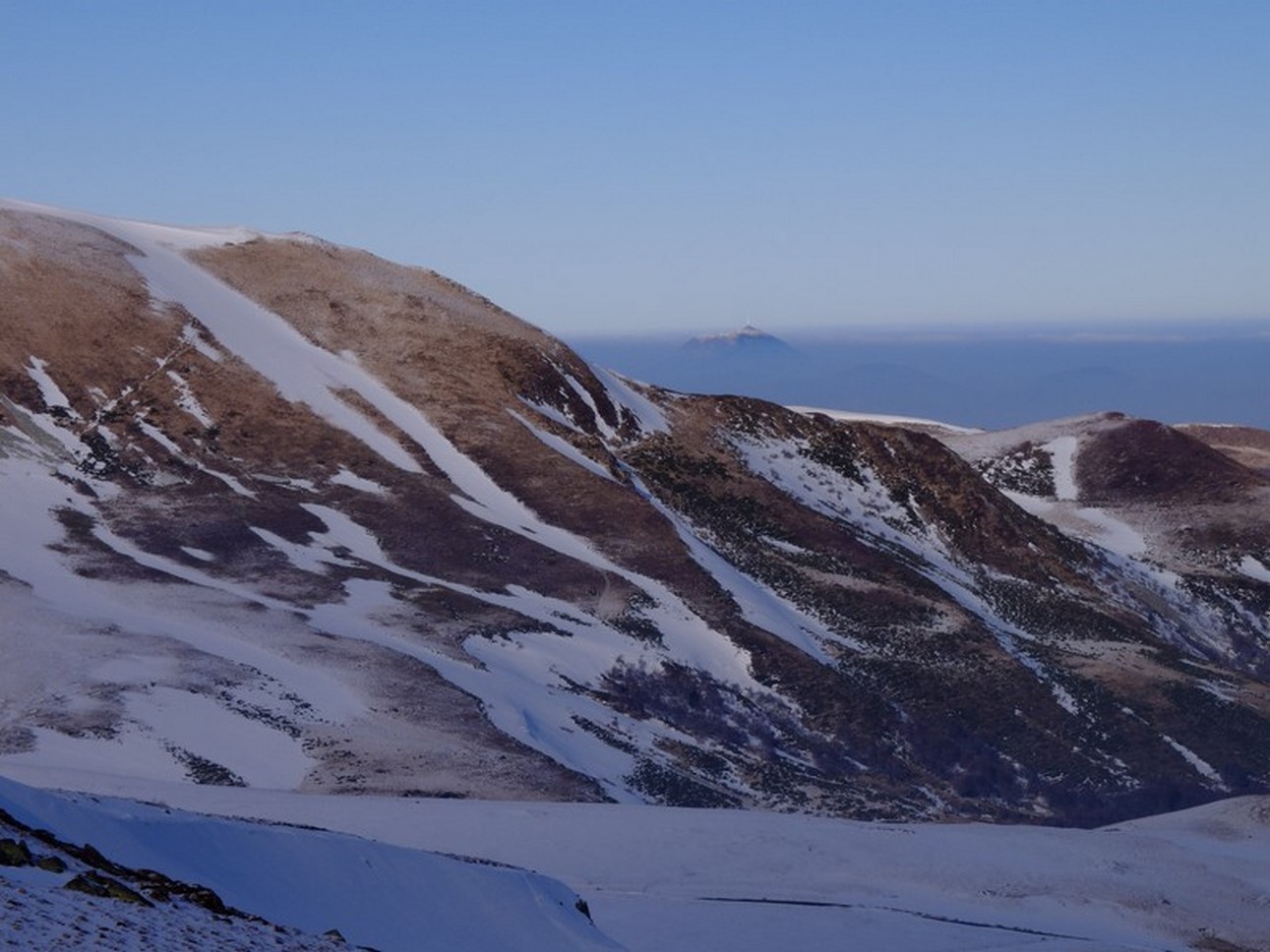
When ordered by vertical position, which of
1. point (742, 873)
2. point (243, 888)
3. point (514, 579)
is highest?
point (243, 888)

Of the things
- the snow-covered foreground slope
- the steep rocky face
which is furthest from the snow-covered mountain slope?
the steep rocky face

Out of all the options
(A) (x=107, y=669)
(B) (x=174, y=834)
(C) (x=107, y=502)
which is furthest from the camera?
(C) (x=107, y=502)

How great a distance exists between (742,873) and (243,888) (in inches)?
465

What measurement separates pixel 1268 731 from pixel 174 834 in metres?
48.4

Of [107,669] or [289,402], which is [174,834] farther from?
[289,402]

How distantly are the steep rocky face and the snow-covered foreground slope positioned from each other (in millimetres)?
6503

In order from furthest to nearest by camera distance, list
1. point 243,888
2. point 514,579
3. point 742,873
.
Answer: point 514,579 < point 742,873 < point 243,888

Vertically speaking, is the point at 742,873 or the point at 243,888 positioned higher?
the point at 243,888

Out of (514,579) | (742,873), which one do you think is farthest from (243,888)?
(514,579)

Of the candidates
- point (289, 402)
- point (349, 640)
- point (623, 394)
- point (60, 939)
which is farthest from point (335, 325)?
point (60, 939)

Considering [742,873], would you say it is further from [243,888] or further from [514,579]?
[514,579]

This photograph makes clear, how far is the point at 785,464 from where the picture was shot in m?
76.8

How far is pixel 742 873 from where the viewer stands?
28953 millimetres

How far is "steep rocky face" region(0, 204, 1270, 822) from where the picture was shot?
135 feet
